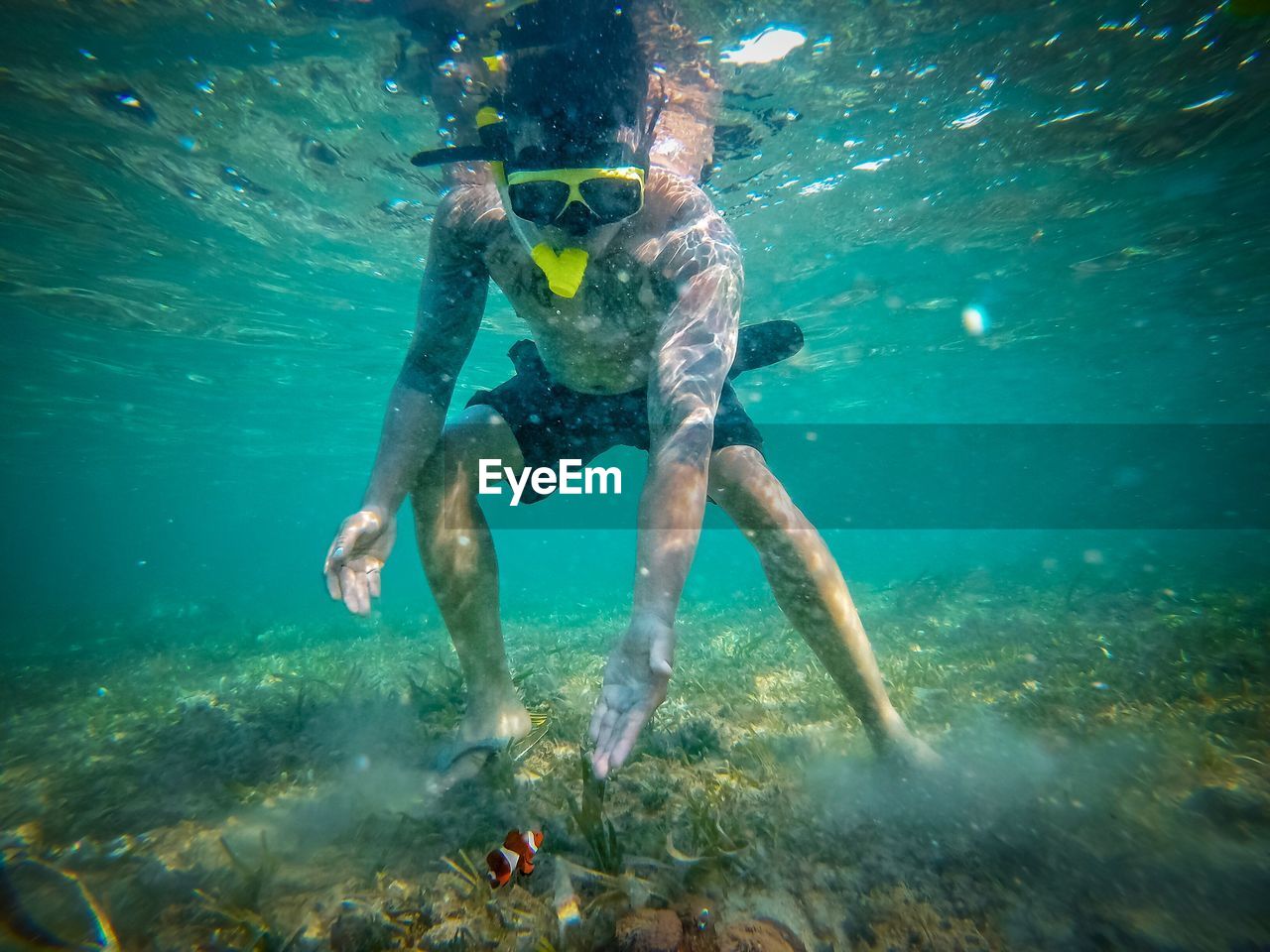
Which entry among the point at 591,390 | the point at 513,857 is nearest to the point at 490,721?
the point at 513,857

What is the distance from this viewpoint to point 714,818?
272 cm

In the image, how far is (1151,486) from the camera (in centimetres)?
7431

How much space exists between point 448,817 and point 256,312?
1764 cm

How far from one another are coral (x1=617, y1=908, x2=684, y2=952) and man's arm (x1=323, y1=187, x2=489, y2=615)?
192 centimetres

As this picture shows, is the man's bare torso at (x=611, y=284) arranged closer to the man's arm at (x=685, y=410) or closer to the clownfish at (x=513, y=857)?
the man's arm at (x=685, y=410)

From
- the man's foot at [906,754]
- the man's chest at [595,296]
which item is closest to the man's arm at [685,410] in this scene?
the man's chest at [595,296]

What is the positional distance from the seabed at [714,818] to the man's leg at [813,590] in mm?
263

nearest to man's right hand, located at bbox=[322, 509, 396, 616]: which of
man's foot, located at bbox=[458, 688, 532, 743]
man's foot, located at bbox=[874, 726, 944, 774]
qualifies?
man's foot, located at bbox=[458, 688, 532, 743]

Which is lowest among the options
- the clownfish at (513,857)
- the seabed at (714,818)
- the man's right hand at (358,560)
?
the seabed at (714,818)

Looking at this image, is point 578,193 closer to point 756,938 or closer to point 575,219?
point 575,219

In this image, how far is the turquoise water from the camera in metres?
7.07

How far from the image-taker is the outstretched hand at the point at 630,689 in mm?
1676

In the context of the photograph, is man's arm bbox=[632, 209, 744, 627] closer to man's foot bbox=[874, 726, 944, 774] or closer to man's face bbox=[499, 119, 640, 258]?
man's face bbox=[499, 119, 640, 258]

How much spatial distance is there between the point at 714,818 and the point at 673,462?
73.7 inches
